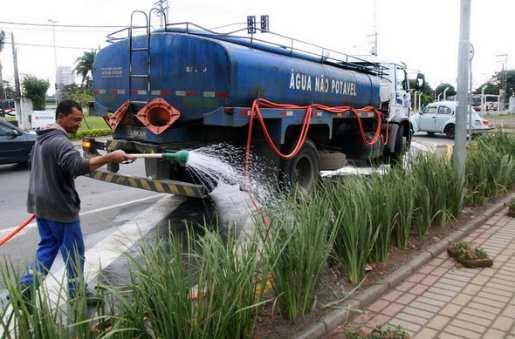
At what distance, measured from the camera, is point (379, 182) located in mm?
5102

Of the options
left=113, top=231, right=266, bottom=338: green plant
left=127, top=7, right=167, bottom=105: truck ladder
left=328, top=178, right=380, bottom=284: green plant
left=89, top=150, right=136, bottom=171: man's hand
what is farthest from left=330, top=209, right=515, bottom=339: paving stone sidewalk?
left=127, top=7, right=167, bottom=105: truck ladder

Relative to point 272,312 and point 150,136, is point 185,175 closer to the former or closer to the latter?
point 150,136

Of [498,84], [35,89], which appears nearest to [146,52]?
[35,89]

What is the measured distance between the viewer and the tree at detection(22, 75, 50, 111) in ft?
138

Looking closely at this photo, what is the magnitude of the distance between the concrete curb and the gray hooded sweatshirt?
1987 mm

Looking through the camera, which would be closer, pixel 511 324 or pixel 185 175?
pixel 511 324

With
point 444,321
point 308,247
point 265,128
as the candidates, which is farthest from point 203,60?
point 444,321

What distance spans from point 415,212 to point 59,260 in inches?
146

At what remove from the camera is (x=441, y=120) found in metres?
24.1

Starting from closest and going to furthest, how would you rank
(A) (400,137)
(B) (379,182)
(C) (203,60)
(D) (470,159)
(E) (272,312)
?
1. (E) (272,312)
2. (B) (379,182)
3. (C) (203,60)
4. (D) (470,159)
5. (A) (400,137)

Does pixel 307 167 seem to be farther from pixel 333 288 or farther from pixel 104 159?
pixel 104 159

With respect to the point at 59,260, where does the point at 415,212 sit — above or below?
above

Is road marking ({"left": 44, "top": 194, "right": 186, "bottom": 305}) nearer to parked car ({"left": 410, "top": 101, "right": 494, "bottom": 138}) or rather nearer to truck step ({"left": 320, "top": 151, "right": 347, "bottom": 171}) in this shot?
truck step ({"left": 320, "top": 151, "right": 347, "bottom": 171})

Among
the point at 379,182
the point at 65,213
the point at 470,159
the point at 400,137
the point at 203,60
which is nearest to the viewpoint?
the point at 65,213
